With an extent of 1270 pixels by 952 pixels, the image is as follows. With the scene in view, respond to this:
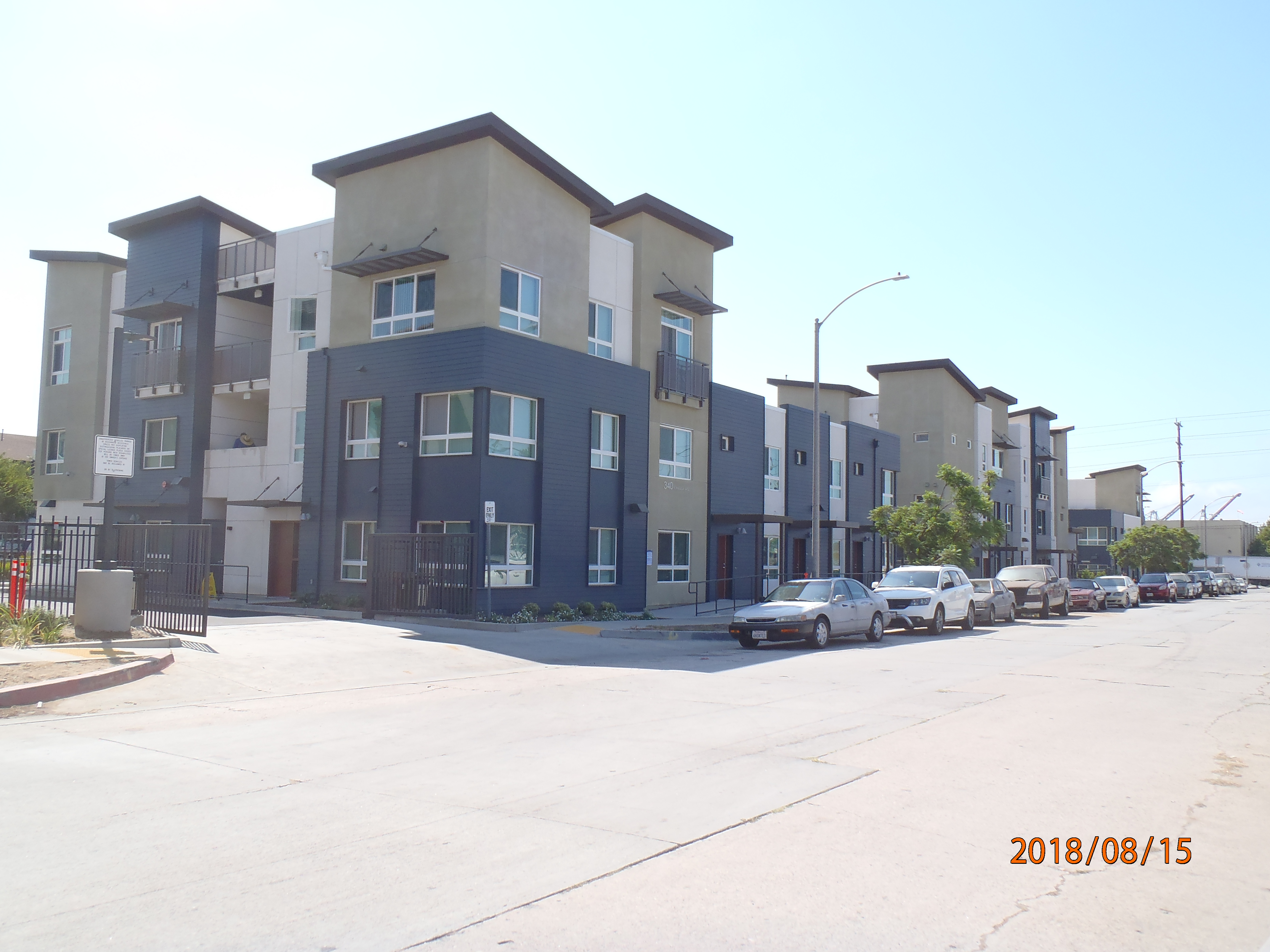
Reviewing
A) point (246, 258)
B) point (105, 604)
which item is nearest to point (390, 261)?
point (246, 258)

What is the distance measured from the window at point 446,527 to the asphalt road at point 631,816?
A: 10529 mm

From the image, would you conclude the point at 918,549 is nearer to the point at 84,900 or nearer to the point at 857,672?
the point at 857,672

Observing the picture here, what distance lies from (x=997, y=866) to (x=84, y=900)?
4.74 metres

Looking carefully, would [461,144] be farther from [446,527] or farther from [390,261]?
[446,527]

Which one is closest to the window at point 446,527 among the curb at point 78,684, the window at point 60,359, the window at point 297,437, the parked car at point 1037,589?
the window at point 297,437

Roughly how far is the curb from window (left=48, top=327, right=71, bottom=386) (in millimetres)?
28077

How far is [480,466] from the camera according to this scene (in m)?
23.8

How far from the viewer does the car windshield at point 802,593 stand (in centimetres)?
2080

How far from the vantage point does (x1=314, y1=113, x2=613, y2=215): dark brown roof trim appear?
24.4 metres

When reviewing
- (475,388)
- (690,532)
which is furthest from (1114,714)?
(690,532)

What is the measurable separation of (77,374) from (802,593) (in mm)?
29294

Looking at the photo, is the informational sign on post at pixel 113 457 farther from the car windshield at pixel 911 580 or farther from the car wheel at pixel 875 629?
the car windshield at pixel 911 580

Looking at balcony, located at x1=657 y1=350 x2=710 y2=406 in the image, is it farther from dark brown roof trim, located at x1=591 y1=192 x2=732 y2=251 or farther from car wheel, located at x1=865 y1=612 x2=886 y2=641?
car wheel, located at x1=865 y1=612 x2=886 y2=641
